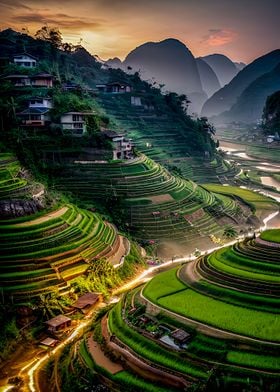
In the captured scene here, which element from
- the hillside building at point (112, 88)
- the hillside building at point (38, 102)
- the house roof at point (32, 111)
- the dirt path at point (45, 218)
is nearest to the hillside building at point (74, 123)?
the house roof at point (32, 111)

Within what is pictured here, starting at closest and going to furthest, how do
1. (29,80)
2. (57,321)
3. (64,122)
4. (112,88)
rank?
(57,321) < (64,122) < (29,80) < (112,88)

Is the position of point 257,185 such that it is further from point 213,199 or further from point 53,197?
point 53,197

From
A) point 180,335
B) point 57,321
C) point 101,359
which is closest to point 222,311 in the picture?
point 180,335

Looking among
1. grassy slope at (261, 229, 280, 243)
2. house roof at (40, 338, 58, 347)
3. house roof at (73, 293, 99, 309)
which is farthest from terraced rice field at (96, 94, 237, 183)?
house roof at (40, 338, 58, 347)

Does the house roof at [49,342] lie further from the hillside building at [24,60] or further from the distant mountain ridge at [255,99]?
the distant mountain ridge at [255,99]

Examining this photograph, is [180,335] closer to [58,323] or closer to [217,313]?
[217,313]

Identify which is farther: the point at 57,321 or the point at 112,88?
the point at 112,88
